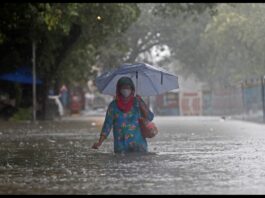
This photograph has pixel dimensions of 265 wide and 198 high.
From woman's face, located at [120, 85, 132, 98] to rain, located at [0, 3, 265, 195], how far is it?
845 mm

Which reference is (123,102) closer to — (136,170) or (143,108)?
(143,108)

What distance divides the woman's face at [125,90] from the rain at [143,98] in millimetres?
845

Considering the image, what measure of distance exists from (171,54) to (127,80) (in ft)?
204

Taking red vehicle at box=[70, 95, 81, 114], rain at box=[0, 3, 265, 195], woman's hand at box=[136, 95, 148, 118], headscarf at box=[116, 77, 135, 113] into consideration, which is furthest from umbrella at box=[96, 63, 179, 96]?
red vehicle at box=[70, 95, 81, 114]

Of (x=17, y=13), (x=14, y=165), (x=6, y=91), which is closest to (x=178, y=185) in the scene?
Result: (x=14, y=165)

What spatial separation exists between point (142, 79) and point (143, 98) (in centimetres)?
2125

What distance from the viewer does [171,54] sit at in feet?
244

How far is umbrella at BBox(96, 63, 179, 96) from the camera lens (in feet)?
43.4

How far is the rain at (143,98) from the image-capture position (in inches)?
370

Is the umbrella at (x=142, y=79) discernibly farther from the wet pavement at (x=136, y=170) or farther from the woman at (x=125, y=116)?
the wet pavement at (x=136, y=170)

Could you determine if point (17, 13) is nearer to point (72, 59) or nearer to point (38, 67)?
point (38, 67)

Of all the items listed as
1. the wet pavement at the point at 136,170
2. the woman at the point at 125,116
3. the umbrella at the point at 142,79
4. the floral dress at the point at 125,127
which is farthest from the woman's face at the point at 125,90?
the wet pavement at the point at 136,170

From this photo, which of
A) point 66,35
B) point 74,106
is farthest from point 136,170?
point 74,106

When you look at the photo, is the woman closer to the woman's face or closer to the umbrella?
the woman's face
